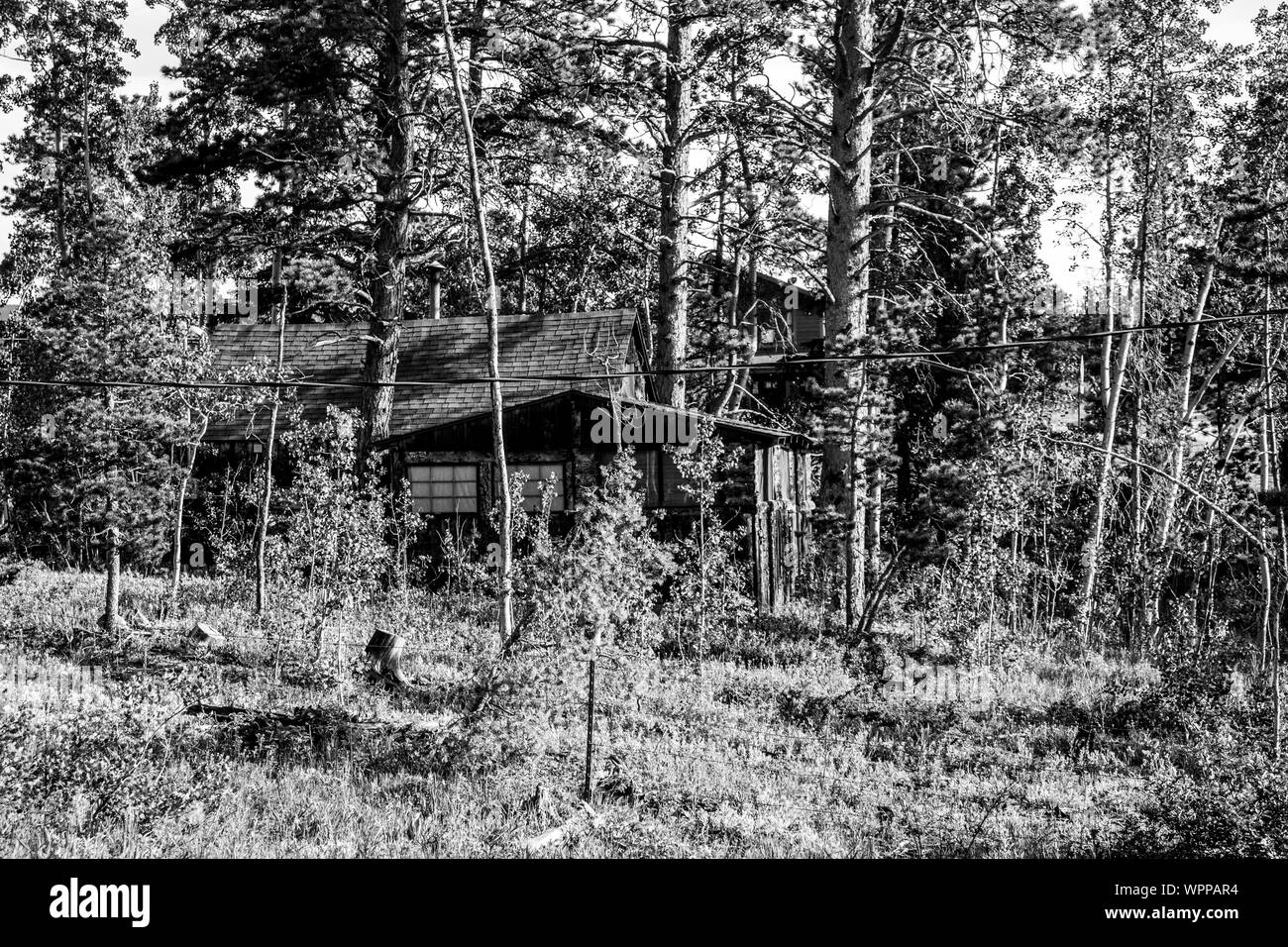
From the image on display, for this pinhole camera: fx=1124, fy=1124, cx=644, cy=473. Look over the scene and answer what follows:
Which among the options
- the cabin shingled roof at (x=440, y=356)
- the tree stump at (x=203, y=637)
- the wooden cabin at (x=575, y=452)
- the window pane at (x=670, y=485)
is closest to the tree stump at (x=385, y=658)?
the tree stump at (x=203, y=637)

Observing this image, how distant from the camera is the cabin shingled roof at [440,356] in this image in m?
25.6

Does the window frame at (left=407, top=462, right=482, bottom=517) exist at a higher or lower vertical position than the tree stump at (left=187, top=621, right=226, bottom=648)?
higher

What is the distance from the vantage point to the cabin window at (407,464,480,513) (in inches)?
830

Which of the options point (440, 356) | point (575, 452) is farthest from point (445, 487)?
point (440, 356)

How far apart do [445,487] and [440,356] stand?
7281 mm

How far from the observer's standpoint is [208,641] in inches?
584

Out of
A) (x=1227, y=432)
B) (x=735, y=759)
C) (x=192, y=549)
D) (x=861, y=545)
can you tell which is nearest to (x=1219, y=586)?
(x=1227, y=432)

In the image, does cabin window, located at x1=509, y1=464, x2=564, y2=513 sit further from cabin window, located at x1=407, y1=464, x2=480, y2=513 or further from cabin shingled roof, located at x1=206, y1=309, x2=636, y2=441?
cabin shingled roof, located at x1=206, y1=309, x2=636, y2=441

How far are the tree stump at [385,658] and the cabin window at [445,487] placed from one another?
769 cm

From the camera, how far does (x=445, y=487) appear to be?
69.6ft

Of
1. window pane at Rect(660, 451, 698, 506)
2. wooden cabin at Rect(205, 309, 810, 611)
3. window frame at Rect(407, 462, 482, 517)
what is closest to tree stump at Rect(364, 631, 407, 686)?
wooden cabin at Rect(205, 309, 810, 611)

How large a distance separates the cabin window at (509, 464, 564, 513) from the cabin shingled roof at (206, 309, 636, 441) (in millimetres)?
3809

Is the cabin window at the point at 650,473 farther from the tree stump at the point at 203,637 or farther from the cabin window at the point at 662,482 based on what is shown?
the tree stump at the point at 203,637

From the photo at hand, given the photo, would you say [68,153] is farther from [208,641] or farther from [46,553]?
[208,641]
